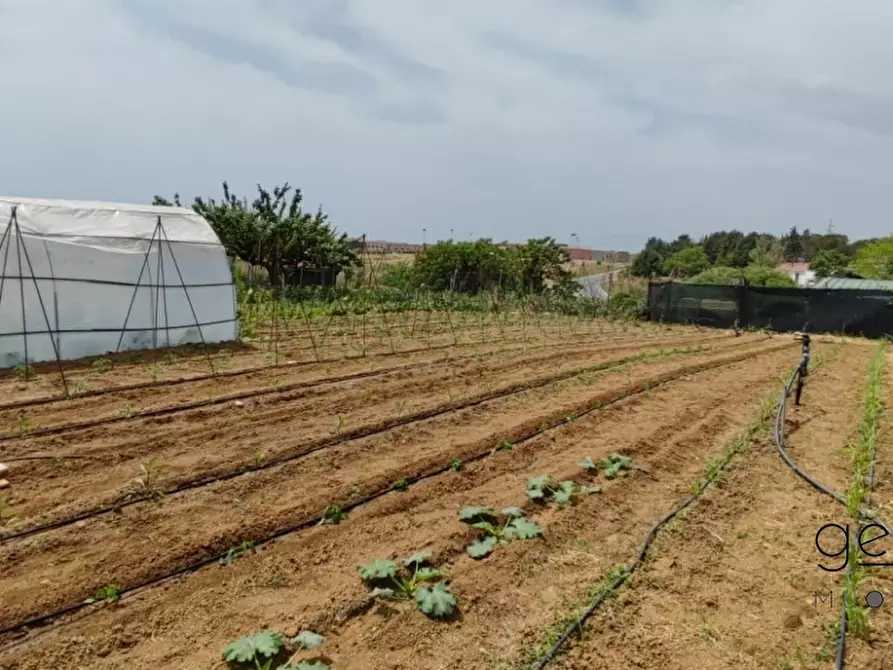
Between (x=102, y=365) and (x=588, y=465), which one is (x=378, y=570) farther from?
(x=102, y=365)

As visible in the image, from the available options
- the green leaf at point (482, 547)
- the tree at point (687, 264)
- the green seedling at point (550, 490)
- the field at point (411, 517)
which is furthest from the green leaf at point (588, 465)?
the tree at point (687, 264)

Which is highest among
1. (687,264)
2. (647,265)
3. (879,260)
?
(687,264)

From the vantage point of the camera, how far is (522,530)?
363cm

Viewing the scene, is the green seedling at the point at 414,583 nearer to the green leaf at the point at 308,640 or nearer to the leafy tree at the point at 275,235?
the green leaf at the point at 308,640

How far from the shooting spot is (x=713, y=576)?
3311 millimetres

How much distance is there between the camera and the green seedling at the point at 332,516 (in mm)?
3688

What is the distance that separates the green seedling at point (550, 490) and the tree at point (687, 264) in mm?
44120

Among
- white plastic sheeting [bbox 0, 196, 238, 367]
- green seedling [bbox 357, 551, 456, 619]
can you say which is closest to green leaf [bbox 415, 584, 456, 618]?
green seedling [bbox 357, 551, 456, 619]

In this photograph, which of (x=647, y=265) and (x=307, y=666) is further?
(x=647, y=265)

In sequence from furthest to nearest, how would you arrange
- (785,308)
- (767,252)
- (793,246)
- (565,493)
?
(793,246) < (767,252) < (785,308) < (565,493)

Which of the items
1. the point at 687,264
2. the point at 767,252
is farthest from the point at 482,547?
the point at 767,252

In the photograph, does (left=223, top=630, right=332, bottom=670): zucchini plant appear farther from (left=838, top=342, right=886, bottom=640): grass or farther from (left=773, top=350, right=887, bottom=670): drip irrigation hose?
(left=838, top=342, right=886, bottom=640): grass

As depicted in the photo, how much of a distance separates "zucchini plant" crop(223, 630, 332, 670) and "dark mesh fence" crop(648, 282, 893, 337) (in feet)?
56.2

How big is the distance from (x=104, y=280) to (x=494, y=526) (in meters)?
7.35
